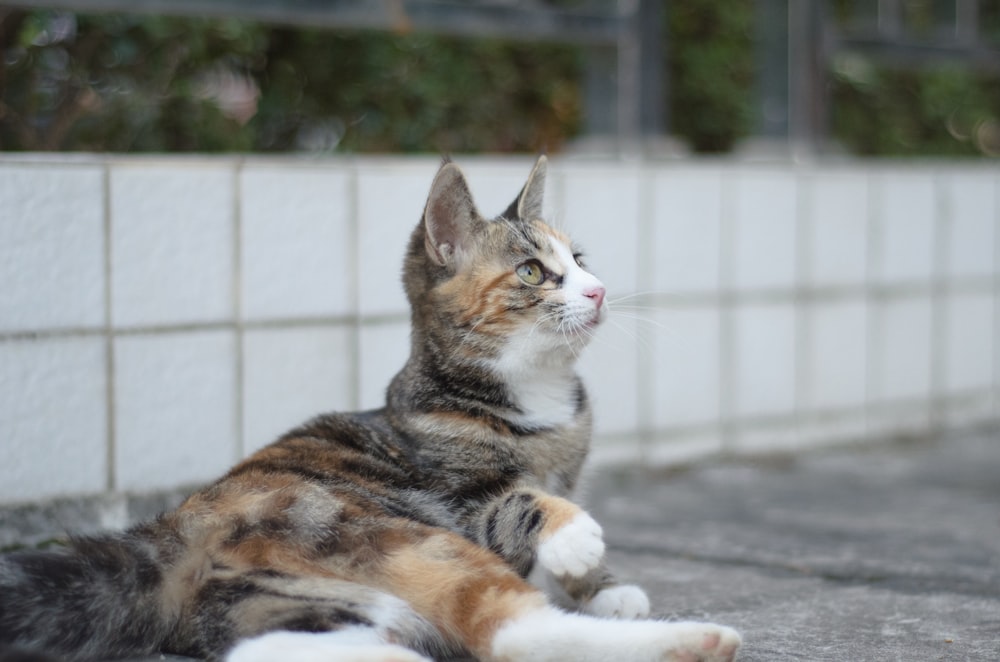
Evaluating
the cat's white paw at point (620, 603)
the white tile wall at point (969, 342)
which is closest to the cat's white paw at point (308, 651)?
the cat's white paw at point (620, 603)

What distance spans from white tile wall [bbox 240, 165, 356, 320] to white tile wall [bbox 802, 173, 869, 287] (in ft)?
6.94

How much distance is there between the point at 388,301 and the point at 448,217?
3.86 feet

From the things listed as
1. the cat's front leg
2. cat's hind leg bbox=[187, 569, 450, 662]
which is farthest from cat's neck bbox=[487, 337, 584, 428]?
cat's hind leg bbox=[187, 569, 450, 662]

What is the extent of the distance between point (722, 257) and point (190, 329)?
7.08ft

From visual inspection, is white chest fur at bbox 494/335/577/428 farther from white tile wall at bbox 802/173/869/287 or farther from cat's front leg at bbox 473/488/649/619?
white tile wall at bbox 802/173/869/287

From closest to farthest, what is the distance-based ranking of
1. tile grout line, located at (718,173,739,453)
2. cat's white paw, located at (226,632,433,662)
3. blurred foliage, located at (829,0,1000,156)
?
cat's white paw, located at (226,632,433,662) → tile grout line, located at (718,173,739,453) → blurred foliage, located at (829,0,1000,156)

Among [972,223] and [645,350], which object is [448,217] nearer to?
[645,350]

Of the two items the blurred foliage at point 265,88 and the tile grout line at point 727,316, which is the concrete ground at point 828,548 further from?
the blurred foliage at point 265,88

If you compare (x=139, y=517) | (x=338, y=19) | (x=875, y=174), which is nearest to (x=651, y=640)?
(x=139, y=517)

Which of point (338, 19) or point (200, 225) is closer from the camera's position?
point (200, 225)

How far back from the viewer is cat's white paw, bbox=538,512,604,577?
7.64 feet

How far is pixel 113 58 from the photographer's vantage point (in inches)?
167

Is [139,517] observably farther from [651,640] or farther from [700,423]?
[700,423]

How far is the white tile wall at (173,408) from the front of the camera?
3.48 metres
